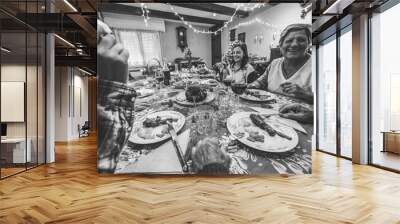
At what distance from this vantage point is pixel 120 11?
6.00 meters

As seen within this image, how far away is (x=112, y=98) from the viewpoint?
596 cm

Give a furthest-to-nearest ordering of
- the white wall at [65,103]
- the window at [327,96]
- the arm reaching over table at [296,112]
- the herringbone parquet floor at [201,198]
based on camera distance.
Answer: the white wall at [65,103], the window at [327,96], the arm reaching over table at [296,112], the herringbone parquet floor at [201,198]

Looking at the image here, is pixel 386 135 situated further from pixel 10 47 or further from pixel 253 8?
pixel 10 47

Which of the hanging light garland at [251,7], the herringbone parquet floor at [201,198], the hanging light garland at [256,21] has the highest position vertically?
the hanging light garland at [251,7]

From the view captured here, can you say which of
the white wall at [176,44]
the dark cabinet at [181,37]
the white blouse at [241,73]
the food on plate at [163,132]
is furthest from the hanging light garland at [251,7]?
the food on plate at [163,132]

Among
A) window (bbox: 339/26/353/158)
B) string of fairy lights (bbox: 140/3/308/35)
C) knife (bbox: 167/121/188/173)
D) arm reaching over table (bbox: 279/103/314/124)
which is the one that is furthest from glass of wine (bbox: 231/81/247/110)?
window (bbox: 339/26/353/158)

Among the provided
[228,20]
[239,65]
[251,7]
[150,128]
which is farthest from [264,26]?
[150,128]

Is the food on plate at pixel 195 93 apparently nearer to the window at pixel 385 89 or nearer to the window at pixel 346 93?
the window at pixel 385 89

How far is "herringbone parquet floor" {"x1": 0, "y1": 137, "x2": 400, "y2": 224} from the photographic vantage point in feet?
11.9

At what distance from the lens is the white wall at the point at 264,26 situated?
596 centimetres

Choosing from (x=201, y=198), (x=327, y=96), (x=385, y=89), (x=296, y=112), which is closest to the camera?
(x=201, y=198)

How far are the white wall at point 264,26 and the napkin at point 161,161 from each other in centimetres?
185

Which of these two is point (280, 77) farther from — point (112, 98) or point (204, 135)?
point (112, 98)

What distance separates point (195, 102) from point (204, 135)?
0.59 meters
